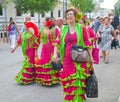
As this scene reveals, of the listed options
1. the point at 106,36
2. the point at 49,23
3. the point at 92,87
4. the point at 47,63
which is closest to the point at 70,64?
the point at 92,87

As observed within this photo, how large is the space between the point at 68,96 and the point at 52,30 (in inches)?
101

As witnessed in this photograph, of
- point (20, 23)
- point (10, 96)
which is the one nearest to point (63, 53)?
point (10, 96)

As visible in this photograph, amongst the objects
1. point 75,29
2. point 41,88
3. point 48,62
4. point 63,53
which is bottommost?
point 41,88

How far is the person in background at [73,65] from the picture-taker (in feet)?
18.7

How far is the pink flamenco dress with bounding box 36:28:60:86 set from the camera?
26.1 feet

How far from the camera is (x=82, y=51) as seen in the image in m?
5.64

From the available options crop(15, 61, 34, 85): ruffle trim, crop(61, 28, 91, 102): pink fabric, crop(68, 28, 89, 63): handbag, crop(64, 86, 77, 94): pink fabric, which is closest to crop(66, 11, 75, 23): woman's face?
crop(61, 28, 91, 102): pink fabric

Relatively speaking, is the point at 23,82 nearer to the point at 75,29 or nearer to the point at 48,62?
the point at 48,62

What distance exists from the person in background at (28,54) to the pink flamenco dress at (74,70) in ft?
8.18

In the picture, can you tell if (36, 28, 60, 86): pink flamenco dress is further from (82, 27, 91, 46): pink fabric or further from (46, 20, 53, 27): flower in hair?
(82, 27, 91, 46): pink fabric

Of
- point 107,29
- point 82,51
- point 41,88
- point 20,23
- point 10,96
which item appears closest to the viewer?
point 82,51

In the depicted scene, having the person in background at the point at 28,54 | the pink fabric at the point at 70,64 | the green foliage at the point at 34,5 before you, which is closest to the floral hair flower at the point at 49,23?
the person in background at the point at 28,54

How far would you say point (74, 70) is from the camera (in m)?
5.71

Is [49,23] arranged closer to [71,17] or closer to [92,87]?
[71,17]
